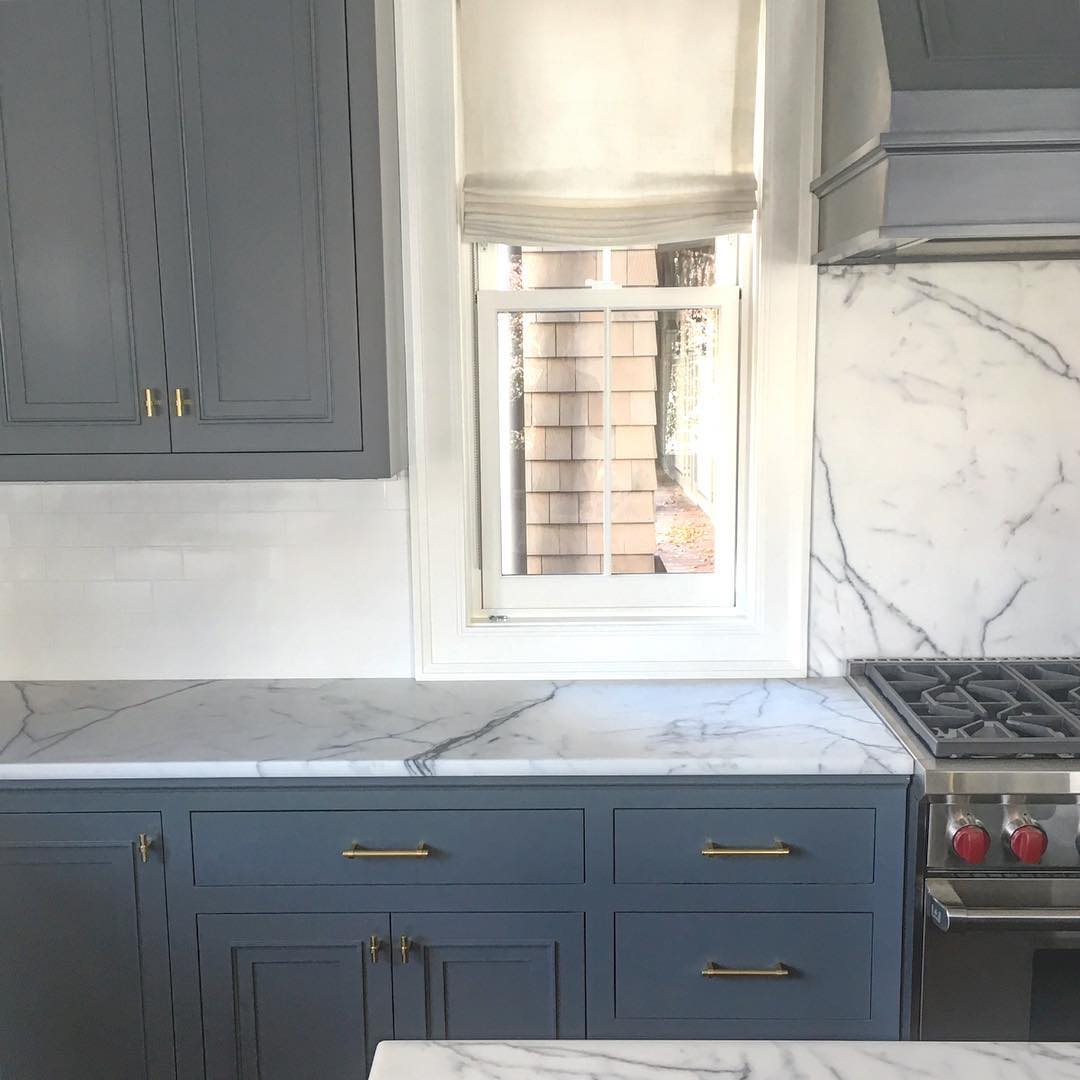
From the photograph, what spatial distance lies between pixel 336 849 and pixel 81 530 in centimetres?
103

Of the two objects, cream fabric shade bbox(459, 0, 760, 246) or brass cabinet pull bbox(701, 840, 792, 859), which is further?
cream fabric shade bbox(459, 0, 760, 246)

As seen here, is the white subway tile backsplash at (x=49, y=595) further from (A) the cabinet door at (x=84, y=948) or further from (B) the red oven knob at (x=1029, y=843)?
(B) the red oven knob at (x=1029, y=843)

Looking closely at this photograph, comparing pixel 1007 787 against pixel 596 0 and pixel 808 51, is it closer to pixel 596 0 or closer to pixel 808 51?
pixel 808 51

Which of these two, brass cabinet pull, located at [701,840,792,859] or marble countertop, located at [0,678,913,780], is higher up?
marble countertop, located at [0,678,913,780]

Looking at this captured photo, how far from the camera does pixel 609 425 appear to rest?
2.50 meters

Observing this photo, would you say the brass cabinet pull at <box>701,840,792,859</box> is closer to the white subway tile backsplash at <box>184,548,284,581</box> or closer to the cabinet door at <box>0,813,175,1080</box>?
the cabinet door at <box>0,813,175,1080</box>

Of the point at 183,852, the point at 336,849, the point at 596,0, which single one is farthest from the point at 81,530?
the point at 596,0

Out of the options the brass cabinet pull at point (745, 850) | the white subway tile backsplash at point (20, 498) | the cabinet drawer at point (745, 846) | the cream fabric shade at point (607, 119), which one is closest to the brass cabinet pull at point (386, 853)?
the cabinet drawer at point (745, 846)

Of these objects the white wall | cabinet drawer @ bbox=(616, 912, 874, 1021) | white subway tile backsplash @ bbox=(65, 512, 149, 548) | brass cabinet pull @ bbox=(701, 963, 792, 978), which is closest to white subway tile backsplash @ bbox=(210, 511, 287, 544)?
the white wall

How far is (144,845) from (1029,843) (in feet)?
5.28

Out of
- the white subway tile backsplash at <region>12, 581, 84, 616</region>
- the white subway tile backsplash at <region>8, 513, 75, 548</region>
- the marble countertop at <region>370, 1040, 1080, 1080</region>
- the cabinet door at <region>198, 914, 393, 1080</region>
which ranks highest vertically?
the white subway tile backsplash at <region>8, 513, 75, 548</region>

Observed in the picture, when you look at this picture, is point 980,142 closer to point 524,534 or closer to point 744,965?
point 524,534

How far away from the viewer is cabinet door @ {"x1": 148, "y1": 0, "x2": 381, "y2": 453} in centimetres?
199

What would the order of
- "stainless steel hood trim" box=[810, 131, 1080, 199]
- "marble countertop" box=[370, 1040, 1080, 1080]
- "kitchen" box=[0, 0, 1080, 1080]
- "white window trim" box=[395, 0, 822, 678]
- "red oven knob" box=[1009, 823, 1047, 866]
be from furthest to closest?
"white window trim" box=[395, 0, 822, 678]
"kitchen" box=[0, 0, 1080, 1080]
"red oven knob" box=[1009, 823, 1047, 866]
"stainless steel hood trim" box=[810, 131, 1080, 199]
"marble countertop" box=[370, 1040, 1080, 1080]
